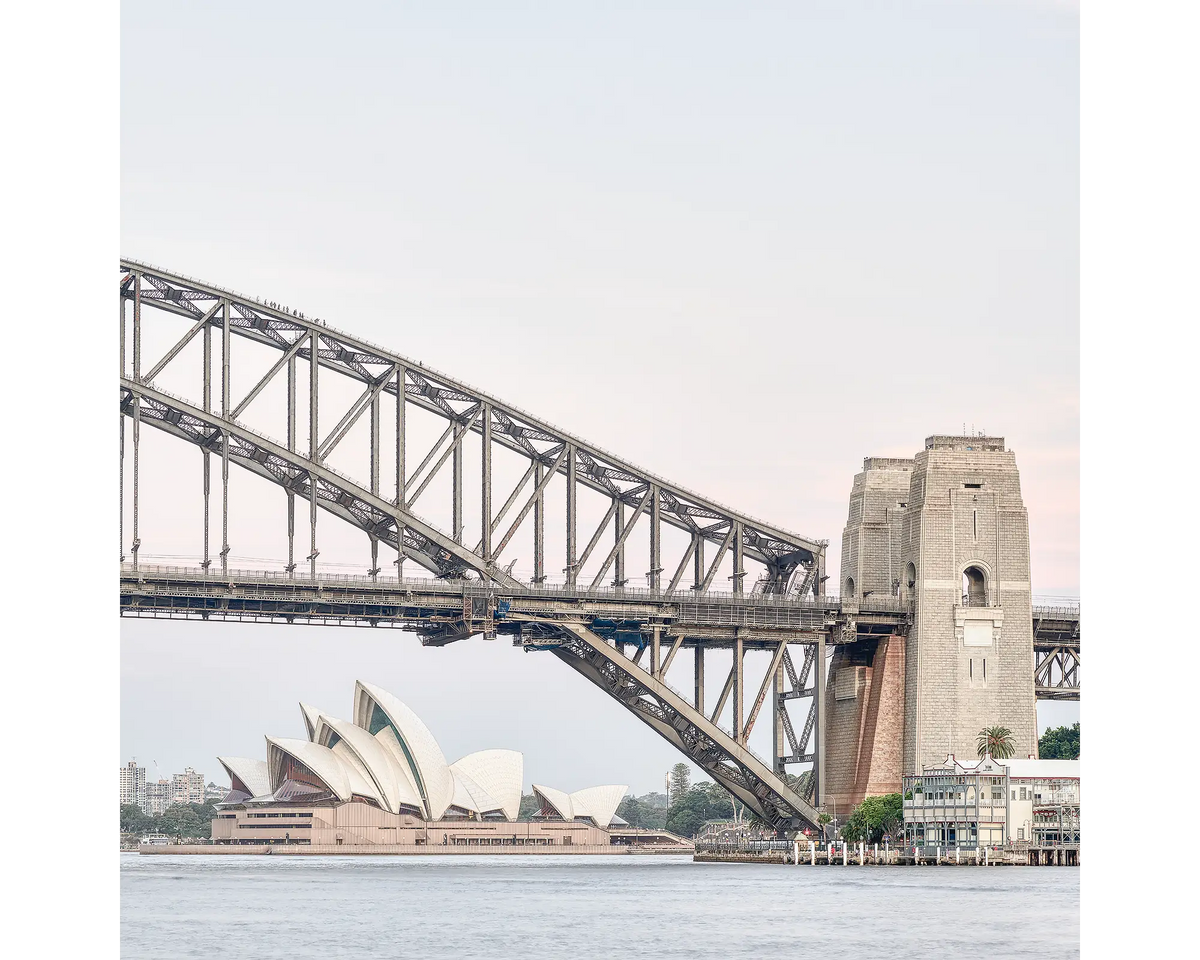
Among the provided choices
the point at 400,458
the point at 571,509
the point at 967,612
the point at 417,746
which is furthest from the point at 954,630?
the point at 417,746

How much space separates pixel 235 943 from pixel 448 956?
6.74m

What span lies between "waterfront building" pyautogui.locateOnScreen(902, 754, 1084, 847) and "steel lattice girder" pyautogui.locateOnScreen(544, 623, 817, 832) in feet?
18.8

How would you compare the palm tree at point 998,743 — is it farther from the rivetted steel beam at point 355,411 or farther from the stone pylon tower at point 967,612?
the rivetted steel beam at point 355,411

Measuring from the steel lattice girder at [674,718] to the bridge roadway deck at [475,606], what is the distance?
1770 millimetres

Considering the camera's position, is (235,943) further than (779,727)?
No

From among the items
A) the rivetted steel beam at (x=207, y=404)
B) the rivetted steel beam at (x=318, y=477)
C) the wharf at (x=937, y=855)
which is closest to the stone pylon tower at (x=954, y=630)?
the wharf at (x=937, y=855)

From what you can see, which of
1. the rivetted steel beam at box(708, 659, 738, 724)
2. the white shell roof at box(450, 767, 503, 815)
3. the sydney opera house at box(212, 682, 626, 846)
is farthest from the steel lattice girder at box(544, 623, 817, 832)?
the white shell roof at box(450, 767, 503, 815)

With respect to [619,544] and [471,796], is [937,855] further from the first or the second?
[471,796]

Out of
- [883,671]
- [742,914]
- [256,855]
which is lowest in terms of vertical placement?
[256,855]

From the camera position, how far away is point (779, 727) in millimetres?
95125
